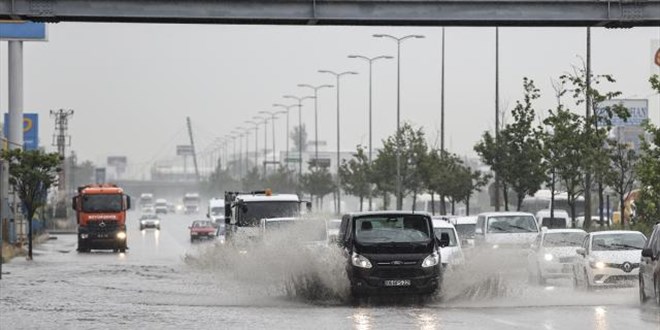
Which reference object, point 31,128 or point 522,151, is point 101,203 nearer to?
point 522,151

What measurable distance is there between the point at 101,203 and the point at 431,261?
4368 centimetres

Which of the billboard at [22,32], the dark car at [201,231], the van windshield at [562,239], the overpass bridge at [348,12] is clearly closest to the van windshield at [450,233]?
the van windshield at [562,239]

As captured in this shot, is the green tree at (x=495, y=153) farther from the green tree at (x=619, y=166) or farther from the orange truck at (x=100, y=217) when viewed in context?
the orange truck at (x=100, y=217)

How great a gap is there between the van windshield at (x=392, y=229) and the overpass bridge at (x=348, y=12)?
13.8 ft

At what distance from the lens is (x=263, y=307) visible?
2894 centimetres

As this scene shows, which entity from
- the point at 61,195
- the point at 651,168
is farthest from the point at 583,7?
the point at 61,195

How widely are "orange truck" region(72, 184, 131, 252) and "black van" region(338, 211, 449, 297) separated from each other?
41.5m

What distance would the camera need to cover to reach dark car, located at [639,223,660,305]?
83.5ft

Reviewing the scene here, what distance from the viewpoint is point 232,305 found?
29.9 m

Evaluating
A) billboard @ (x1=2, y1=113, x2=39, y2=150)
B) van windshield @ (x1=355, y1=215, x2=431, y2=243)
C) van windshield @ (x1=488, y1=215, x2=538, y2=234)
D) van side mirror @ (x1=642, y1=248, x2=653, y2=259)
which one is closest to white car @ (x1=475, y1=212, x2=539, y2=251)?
van windshield @ (x1=488, y1=215, x2=538, y2=234)

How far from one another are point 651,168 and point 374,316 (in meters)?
22.4

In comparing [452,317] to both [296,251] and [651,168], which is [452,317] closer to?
[296,251]

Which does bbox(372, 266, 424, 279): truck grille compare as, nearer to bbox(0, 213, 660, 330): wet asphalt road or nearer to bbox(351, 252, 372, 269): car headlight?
bbox(351, 252, 372, 269): car headlight

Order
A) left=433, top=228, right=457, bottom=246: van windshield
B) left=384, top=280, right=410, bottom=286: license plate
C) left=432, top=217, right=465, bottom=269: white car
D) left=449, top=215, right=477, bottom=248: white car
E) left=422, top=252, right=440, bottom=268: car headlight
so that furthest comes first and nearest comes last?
left=449, top=215, right=477, bottom=248: white car
left=433, top=228, right=457, bottom=246: van windshield
left=432, top=217, right=465, bottom=269: white car
left=422, top=252, right=440, bottom=268: car headlight
left=384, top=280, right=410, bottom=286: license plate
